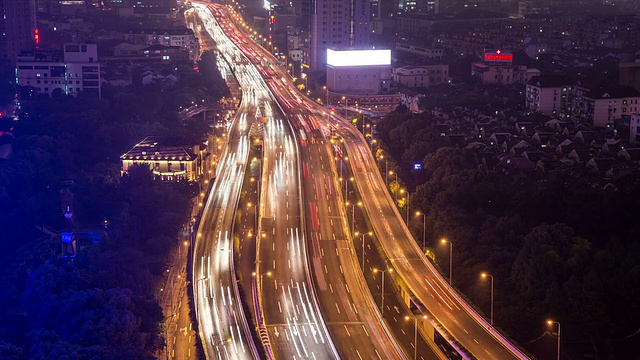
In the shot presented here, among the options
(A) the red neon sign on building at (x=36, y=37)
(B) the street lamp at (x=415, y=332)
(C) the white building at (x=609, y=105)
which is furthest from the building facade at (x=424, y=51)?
(B) the street lamp at (x=415, y=332)

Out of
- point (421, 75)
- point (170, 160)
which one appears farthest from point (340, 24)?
point (170, 160)

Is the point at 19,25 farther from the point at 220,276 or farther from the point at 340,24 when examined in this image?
the point at 220,276

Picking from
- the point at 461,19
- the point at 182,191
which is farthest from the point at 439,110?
the point at 461,19

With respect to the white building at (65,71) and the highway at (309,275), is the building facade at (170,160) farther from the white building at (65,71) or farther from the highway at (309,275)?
the white building at (65,71)

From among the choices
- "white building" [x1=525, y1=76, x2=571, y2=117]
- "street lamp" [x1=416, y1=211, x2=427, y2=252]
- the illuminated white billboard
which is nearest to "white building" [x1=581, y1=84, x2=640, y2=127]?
"white building" [x1=525, y1=76, x2=571, y2=117]

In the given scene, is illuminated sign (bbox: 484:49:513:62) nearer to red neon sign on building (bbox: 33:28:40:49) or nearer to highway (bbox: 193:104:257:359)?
red neon sign on building (bbox: 33:28:40:49)

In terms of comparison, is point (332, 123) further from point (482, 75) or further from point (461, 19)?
point (461, 19)

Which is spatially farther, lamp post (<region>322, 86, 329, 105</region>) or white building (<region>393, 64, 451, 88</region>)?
white building (<region>393, 64, 451, 88</region>)
